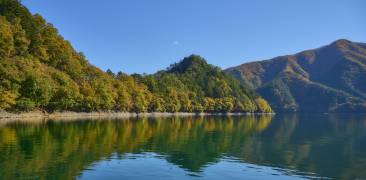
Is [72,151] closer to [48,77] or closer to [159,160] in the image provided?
[159,160]

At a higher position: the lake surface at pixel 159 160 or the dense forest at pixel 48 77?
the dense forest at pixel 48 77

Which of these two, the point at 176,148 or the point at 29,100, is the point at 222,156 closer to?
the point at 176,148

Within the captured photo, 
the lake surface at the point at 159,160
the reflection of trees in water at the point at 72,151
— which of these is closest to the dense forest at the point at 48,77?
the reflection of trees in water at the point at 72,151

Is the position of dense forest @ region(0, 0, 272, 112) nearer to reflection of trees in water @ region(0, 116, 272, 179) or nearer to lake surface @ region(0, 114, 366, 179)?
reflection of trees in water @ region(0, 116, 272, 179)

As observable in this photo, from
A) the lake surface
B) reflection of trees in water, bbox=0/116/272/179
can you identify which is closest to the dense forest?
reflection of trees in water, bbox=0/116/272/179

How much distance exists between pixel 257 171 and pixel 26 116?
8044 cm

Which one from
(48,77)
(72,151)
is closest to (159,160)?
(72,151)

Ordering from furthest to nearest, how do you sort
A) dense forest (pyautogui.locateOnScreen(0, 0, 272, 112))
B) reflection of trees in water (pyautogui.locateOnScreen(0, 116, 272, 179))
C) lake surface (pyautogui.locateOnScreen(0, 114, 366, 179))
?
dense forest (pyautogui.locateOnScreen(0, 0, 272, 112)) → lake surface (pyautogui.locateOnScreen(0, 114, 366, 179)) → reflection of trees in water (pyautogui.locateOnScreen(0, 116, 272, 179))

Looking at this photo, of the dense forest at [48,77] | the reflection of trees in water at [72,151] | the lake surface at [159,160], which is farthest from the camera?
the dense forest at [48,77]

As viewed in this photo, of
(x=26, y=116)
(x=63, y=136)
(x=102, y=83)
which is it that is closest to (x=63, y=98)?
(x=26, y=116)

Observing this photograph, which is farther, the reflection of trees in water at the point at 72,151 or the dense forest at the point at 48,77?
the dense forest at the point at 48,77

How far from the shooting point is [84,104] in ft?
445

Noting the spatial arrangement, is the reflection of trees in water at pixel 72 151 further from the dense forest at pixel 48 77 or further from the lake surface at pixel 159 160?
the dense forest at pixel 48 77

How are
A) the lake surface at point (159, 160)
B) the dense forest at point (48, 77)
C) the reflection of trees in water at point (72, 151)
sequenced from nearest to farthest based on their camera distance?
the reflection of trees in water at point (72, 151) < the lake surface at point (159, 160) < the dense forest at point (48, 77)
